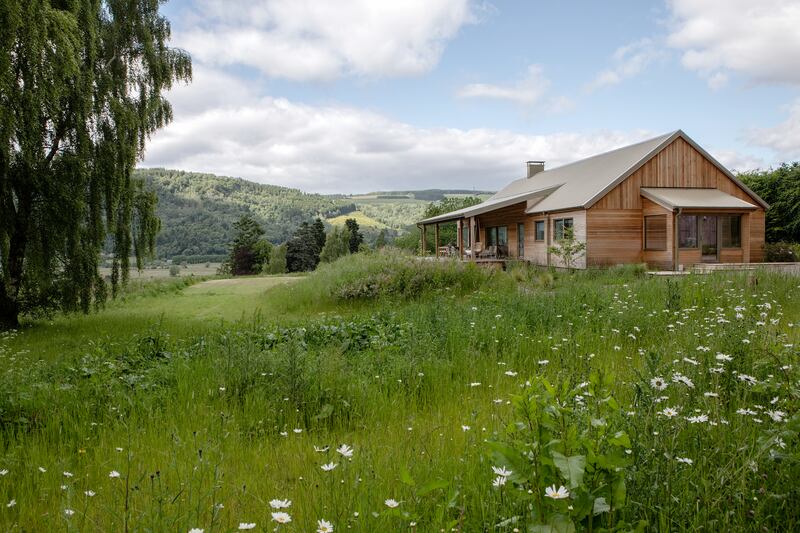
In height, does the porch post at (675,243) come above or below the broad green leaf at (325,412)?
above

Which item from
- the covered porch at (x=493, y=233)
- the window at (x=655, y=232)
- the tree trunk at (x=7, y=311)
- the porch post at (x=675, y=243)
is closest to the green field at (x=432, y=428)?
the tree trunk at (x=7, y=311)

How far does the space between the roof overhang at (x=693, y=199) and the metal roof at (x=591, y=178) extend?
1259mm

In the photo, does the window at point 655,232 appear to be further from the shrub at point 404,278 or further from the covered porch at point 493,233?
the shrub at point 404,278

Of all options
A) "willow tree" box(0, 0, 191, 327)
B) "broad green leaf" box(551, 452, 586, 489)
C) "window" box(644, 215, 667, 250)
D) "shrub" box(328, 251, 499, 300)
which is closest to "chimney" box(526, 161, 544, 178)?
"window" box(644, 215, 667, 250)

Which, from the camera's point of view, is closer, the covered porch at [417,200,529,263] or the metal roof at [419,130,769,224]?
the metal roof at [419,130,769,224]

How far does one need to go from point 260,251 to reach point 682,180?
134ft

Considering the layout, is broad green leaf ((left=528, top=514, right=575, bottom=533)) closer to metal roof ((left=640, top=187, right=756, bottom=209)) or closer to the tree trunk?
the tree trunk

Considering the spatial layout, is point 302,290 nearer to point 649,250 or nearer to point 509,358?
point 509,358

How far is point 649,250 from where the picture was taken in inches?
846

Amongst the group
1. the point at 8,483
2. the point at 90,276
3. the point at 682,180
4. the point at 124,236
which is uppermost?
the point at 682,180

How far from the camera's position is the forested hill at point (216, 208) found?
62.5 meters

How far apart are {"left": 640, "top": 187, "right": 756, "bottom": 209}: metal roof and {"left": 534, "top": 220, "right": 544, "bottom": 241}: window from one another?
5.40 meters

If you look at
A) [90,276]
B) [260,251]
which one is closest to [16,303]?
[90,276]

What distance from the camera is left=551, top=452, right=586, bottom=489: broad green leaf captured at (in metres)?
1.66
